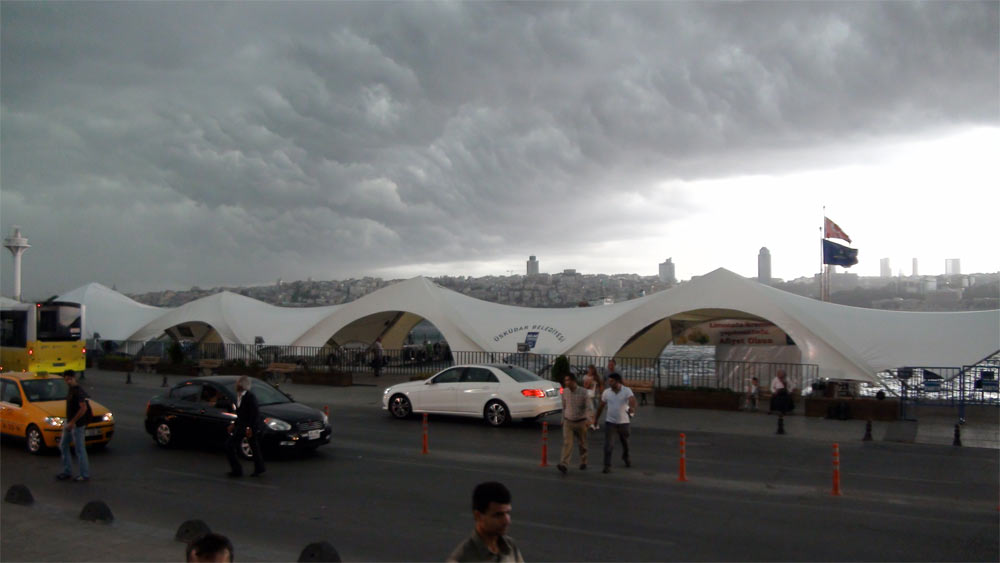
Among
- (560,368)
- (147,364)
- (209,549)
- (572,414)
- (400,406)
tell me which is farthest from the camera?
(147,364)

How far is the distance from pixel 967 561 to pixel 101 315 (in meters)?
49.4

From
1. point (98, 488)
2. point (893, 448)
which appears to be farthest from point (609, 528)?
point (893, 448)

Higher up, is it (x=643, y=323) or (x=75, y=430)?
(x=643, y=323)

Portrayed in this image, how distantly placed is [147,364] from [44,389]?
22838 mm

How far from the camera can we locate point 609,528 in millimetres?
8672

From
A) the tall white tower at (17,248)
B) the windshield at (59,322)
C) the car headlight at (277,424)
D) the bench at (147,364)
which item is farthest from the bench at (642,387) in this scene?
the tall white tower at (17,248)

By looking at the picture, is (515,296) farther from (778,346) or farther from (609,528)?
(609,528)

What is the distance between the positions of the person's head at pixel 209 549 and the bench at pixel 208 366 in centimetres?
3077

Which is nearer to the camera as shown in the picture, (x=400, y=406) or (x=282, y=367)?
(x=400, y=406)

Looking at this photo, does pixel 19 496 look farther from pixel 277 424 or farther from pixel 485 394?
pixel 485 394

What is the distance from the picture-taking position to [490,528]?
3.63 meters

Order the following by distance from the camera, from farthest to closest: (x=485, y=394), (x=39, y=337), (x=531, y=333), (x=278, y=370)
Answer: (x=278, y=370)
(x=531, y=333)
(x=39, y=337)
(x=485, y=394)

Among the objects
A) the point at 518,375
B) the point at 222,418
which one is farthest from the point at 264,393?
the point at 518,375

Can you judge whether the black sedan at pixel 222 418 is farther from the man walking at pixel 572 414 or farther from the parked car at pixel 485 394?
the parked car at pixel 485 394
